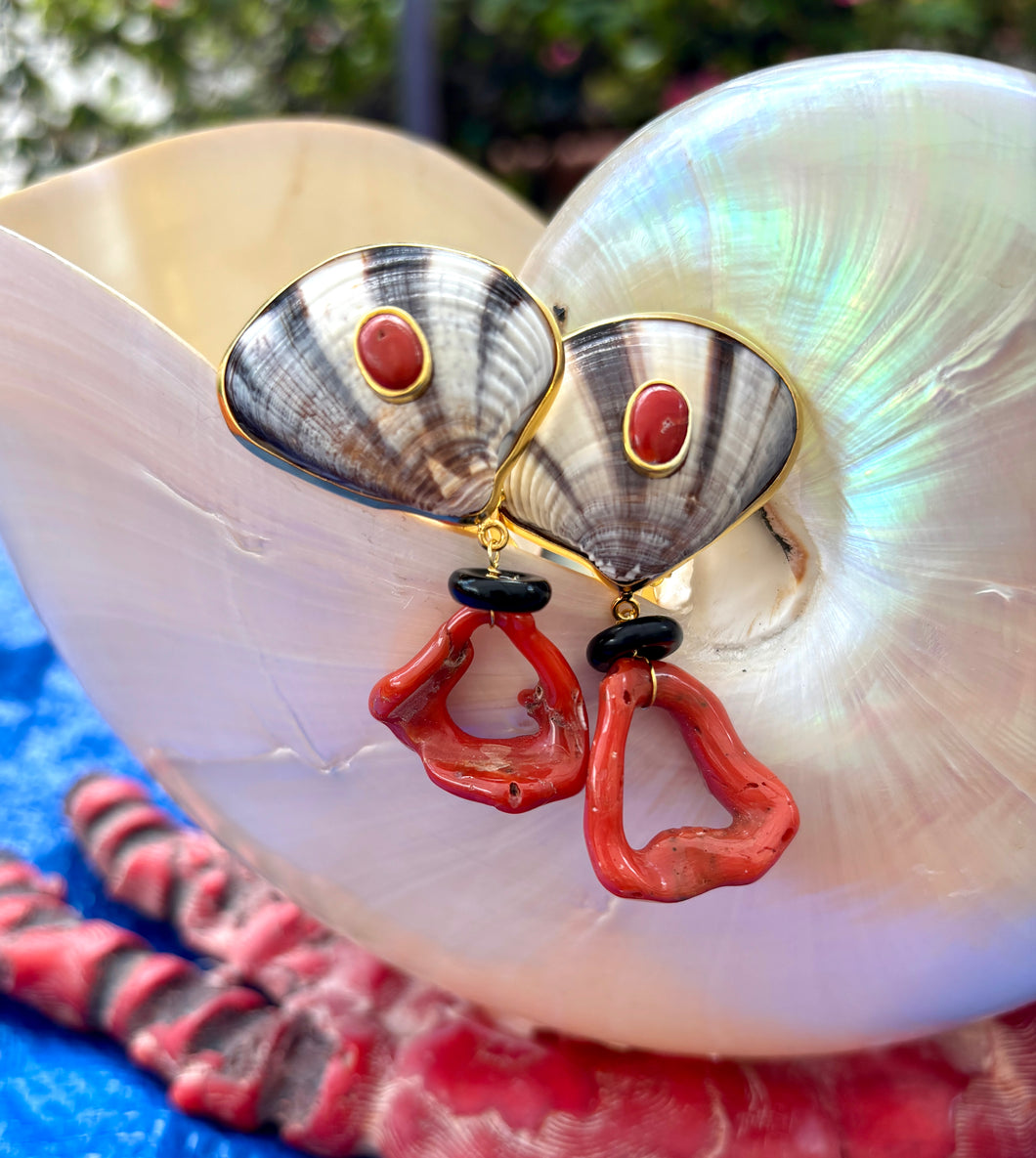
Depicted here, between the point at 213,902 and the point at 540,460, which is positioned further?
the point at 213,902

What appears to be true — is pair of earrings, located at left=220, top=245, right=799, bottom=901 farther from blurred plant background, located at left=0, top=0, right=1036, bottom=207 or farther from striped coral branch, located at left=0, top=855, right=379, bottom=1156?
blurred plant background, located at left=0, top=0, right=1036, bottom=207

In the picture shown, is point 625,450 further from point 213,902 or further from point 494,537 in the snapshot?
point 213,902

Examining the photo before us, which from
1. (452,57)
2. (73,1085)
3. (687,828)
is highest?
(452,57)

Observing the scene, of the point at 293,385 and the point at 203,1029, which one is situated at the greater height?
the point at 293,385

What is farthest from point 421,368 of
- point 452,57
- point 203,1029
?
point 452,57

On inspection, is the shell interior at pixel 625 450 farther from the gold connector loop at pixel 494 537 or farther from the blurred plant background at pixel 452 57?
the blurred plant background at pixel 452 57

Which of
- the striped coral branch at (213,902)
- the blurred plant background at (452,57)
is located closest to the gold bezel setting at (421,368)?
the striped coral branch at (213,902)

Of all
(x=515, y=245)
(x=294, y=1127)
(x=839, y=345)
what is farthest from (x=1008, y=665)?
(x=515, y=245)
